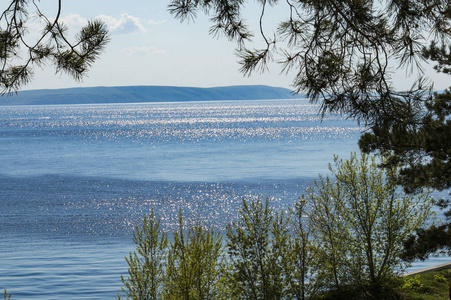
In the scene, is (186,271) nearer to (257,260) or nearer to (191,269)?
(191,269)

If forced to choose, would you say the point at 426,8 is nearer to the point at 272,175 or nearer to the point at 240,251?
the point at 240,251

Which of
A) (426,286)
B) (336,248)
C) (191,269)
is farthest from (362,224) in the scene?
(191,269)

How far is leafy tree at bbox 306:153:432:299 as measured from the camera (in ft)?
46.4

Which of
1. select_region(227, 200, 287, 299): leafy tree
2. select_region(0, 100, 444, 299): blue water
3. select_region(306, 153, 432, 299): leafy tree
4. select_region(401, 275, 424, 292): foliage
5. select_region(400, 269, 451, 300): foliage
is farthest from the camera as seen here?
select_region(0, 100, 444, 299): blue water

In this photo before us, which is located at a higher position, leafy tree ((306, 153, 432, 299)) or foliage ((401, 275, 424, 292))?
leafy tree ((306, 153, 432, 299))

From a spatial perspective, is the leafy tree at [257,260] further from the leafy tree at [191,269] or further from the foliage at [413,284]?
the foliage at [413,284]

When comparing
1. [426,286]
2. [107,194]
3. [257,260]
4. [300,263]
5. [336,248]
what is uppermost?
[107,194]

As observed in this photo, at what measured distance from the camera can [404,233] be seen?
46.8 ft

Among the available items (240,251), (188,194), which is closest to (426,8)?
(240,251)

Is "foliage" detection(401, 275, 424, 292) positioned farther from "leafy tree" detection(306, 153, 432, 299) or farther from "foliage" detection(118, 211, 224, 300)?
"foliage" detection(118, 211, 224, 300)

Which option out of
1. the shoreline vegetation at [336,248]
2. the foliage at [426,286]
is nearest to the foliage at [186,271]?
the shoreline vegetation at [336,248]

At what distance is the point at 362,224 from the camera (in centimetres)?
1436

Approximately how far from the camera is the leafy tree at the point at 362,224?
46.4 feet

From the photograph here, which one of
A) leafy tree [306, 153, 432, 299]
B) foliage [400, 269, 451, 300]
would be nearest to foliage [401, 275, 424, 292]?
foliage [400, 269, 451, 300]
